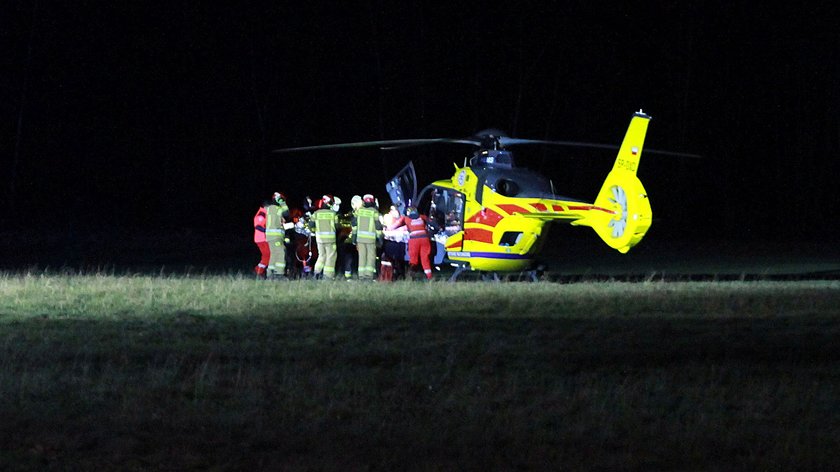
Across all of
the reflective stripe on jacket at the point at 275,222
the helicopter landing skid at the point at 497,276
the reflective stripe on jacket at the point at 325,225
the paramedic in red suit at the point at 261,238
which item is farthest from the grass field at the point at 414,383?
the paramedic in red suit at the point at 261,238

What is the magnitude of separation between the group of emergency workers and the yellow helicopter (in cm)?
75

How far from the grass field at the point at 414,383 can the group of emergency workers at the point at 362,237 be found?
4442mm

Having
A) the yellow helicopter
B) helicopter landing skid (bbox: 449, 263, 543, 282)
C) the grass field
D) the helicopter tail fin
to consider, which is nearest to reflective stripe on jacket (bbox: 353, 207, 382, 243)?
the yellow helicopter

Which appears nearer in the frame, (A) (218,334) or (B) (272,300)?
(A) (218,334)

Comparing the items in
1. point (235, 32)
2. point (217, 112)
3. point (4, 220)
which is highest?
point (235, 32)

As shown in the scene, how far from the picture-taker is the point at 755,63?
206 feet

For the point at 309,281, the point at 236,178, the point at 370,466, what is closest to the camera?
the point at 370,466

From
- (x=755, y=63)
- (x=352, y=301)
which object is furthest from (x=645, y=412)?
(x=755, y=63)

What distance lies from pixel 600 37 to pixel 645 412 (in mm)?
53101

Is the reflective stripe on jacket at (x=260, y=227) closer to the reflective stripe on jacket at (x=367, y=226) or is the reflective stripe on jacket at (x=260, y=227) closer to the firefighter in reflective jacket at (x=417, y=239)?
the reflective stripe on jacket at (x=367, y=226)

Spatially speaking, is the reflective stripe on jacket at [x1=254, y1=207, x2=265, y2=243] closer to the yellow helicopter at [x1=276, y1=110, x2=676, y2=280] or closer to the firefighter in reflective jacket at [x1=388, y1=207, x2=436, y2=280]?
the yellow helicopter at [x1=276, y1=110, x2=676, y2=280]

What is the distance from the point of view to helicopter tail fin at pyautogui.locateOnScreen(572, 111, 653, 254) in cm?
2197

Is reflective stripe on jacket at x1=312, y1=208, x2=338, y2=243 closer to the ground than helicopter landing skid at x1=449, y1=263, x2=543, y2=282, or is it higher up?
higher up

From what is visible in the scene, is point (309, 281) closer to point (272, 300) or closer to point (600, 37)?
point (272, 300)
